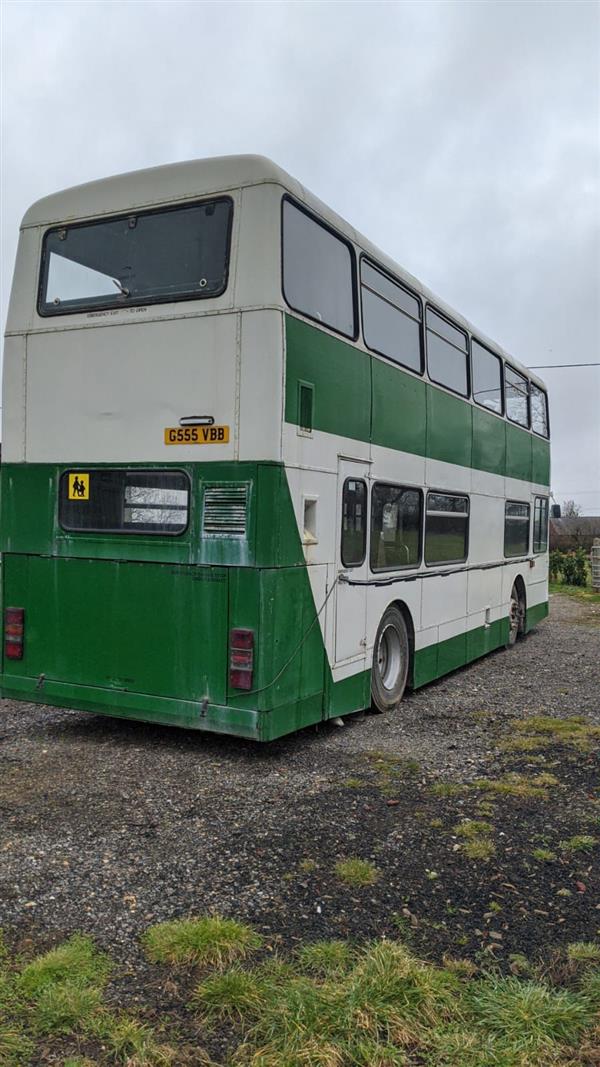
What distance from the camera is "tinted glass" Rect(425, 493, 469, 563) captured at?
955 centimetres

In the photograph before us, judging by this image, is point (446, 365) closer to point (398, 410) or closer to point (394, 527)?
point (398, 410)

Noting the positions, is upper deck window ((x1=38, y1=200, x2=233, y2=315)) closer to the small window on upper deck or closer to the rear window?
the rear window

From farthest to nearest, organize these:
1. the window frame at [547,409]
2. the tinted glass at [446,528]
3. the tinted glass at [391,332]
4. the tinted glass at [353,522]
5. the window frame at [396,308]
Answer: the window frame at [547,409]
the tinted glass at [446,528]
the tinted glass at [391,332]
the window frame at [396,308]
the tinted glass at [353,522]

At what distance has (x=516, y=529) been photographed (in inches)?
531

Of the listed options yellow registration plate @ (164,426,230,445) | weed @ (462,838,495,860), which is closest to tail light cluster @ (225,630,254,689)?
yellow registration plate @ (164,426,230,445)

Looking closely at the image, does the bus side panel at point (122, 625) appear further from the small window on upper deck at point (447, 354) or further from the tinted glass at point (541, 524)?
the tinted glass at point (541, 524)

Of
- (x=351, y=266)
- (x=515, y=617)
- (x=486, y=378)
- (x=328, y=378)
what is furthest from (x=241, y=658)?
(x=515, y=617)

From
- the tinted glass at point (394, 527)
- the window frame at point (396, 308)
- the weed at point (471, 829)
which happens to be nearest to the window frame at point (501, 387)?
the window frame at point (396, 308)

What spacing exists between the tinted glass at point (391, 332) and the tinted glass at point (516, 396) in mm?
3946

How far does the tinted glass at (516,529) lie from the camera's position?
12.9 m

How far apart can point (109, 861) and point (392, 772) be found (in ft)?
7.91

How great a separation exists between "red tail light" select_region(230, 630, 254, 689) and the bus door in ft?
3.98

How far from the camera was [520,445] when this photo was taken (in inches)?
525

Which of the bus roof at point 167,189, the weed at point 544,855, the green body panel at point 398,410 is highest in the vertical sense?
the bus roof at point 167,189
